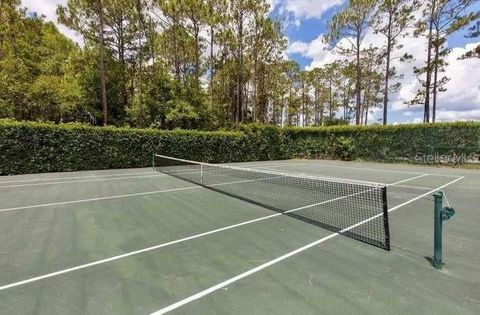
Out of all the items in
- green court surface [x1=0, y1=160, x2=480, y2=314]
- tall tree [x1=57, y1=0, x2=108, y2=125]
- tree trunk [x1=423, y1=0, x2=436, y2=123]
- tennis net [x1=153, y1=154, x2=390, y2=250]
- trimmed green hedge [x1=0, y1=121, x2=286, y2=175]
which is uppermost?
tall tree [x1=57, y1=0, x2=108, y2=125]

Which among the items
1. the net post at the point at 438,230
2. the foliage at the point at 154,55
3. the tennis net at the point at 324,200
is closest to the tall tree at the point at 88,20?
the foliage at the point at 154,55

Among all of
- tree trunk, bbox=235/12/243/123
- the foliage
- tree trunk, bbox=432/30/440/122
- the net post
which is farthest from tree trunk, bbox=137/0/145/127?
tree trunk, bbox=432/30/440/122

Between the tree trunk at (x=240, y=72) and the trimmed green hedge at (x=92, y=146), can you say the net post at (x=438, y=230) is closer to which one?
the trimmed green hedge at (x=92, y=146)

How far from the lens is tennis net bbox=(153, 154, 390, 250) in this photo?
17.0 feet

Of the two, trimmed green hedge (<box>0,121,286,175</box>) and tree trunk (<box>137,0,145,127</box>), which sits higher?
tree trunk (<box>137,0,145,127</box>)

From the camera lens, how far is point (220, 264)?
12.7 ft

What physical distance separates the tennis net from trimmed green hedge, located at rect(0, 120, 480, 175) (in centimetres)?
764

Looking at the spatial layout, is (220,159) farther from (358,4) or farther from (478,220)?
(358,4)

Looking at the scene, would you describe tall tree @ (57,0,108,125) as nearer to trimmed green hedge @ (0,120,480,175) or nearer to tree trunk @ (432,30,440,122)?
trimmed green hedge @ (0,120,480,175)

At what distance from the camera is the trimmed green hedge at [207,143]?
1397 centimetres

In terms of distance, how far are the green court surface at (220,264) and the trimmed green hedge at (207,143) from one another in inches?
342

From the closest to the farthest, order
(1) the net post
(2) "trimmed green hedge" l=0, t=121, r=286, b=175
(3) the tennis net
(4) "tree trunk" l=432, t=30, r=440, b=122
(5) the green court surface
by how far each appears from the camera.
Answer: (5) the green court surface < (1) the net post < (3) the tennis net < (2) "trimmed green hedge" l=0, t=121, r=286, b=175 < (4) "tree trunk" l=432, t=30, r=440, b=122

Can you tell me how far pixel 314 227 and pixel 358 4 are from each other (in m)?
29.4

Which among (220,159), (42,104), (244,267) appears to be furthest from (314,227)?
(42,104)
